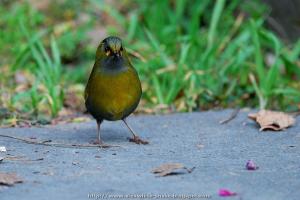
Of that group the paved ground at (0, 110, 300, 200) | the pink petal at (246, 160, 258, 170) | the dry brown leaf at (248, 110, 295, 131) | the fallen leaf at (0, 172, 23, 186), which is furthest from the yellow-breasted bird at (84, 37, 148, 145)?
the fallen leaf at (0, 172, 23, 186)

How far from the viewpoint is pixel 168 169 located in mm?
3729

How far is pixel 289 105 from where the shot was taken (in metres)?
6.44

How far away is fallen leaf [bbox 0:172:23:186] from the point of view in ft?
11.4

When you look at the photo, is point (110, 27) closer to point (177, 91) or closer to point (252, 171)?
point (177, 91)

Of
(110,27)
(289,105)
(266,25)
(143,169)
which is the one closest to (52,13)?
(110,27)

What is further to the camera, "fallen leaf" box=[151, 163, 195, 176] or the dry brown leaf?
the dry brown leaf

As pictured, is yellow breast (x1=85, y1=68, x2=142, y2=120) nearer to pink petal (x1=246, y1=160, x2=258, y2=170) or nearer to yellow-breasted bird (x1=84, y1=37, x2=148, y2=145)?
yellow-breasted bird (x1=84, y1=37, x2=148, y2=145)

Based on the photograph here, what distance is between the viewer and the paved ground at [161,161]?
340 centimetres

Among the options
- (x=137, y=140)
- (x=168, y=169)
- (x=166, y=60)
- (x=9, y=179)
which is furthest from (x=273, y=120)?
(x=9, y=179)

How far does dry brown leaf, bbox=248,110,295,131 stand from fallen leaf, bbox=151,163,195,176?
1.44 metres

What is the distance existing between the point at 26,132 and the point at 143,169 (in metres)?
1.60

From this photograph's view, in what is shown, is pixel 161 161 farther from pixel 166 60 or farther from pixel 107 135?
pixel 166 60

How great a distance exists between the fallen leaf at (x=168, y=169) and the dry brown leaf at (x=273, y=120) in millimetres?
1437

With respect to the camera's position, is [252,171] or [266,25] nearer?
[252,171]
